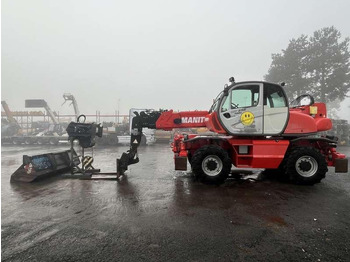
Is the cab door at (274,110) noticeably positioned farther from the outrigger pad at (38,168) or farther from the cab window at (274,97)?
the outrigger pad at (38,168)

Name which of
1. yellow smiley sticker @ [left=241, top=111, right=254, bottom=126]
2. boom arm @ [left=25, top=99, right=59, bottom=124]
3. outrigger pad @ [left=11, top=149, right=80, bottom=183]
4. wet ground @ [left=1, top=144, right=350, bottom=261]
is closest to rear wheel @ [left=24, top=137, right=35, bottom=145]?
boom arm @ [left=25, top=99, right=59, bottom=124]

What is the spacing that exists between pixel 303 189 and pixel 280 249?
10.6ft

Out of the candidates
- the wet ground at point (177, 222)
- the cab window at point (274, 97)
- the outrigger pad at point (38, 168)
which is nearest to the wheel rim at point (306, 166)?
the wet ground at point (177, 222)

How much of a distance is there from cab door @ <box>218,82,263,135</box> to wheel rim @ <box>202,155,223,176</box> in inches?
35.6

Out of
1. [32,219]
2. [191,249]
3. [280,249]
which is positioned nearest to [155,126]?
[32,219]

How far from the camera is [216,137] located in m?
6.21

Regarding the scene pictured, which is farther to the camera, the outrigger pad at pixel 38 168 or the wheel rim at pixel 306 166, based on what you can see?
the outrigger pad at pixel 38 168

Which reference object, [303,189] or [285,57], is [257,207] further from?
[285,57]

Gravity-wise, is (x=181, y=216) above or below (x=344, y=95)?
below

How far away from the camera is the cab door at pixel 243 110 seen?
5902 millimetres

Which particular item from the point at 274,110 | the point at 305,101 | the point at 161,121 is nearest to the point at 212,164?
the point at 161,121

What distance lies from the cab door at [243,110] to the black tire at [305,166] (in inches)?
46.3

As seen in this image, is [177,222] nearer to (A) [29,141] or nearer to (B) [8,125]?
(A) [29,141]

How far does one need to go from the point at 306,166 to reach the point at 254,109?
7.20ft
